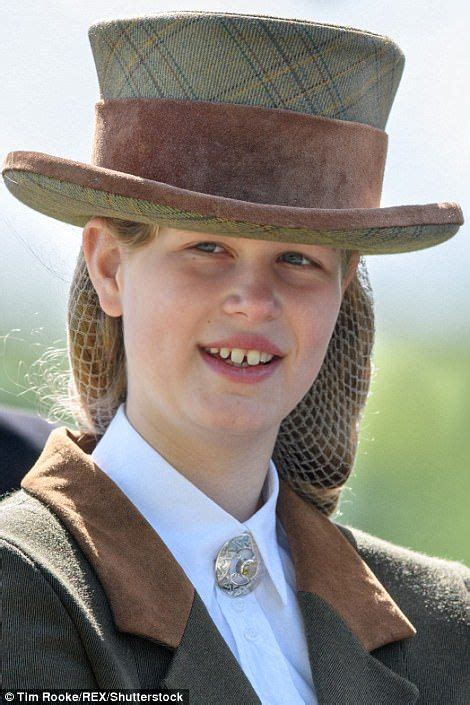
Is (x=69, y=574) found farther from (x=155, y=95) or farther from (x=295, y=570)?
(x=155, y=95)

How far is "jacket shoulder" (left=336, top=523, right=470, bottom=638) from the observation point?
8.82ft

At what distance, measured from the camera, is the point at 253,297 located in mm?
2244

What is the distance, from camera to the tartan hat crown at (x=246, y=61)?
7.17 feet

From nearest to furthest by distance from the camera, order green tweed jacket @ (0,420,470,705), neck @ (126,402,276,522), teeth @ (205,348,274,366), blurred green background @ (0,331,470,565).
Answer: green tweed jacket @ (0,420,470,705) → teeth @ (205,348,274,366) → neck @ (126,402,276,522) → blurred green background @ (0,331,470,565)

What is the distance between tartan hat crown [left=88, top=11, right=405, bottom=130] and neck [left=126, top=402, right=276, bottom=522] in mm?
638

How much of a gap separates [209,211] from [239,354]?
32 centimetres

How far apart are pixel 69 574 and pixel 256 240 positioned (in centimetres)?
69

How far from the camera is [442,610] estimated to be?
2.70 meters

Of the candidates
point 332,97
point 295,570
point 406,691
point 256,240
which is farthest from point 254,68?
point 406,691

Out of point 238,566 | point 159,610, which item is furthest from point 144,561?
point 238,566

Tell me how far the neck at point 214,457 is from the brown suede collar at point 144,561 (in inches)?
5.5

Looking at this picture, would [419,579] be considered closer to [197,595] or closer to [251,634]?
[251,634]

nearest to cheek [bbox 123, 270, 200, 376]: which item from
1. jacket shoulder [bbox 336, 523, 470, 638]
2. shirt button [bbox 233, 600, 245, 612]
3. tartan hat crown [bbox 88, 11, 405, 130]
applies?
tartan hat crown [bbox 88, 11, 405, 130]

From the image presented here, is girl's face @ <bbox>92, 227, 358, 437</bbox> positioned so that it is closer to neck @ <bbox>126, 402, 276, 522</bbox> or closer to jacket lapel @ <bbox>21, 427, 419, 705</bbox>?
neck @ <bbox>126, 402, 276, 522</bbox>
